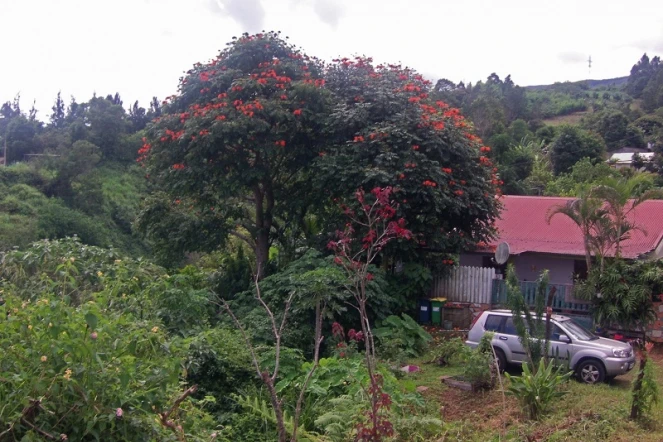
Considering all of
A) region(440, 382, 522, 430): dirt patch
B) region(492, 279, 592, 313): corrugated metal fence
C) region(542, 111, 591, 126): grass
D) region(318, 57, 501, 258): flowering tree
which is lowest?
region(440, 382, 522, 430): dirt patch

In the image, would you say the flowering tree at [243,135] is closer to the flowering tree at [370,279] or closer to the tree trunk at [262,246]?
the tree trunk at [262,246]

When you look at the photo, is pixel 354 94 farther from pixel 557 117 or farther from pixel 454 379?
pixel 557 117

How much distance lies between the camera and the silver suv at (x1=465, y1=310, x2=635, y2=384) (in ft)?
33.7

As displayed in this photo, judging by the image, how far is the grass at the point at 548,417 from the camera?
7.11m

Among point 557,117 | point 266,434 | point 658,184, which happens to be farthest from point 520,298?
point 557,117

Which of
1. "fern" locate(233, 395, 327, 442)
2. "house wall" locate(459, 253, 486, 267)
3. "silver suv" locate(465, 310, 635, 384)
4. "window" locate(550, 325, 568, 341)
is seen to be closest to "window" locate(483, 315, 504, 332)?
"silver suv" locate(465, 310, 635, 384)

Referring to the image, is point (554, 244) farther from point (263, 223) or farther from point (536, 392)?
point (536, 392)

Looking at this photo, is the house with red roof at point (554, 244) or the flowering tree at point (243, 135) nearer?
the flowering tree at point (243, 135)

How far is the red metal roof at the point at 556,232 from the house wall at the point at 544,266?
1.31ft

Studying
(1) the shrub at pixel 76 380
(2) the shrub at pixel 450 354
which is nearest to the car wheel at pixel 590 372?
(2) the shrub at pixel 450 354

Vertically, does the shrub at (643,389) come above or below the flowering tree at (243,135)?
below

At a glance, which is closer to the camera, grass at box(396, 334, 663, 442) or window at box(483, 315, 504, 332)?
grass at box(396, 334, 663, 442)

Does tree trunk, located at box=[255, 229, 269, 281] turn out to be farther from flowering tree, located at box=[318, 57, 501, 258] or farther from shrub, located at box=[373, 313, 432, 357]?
shrub, located at box=[373, 313, 432, 357]

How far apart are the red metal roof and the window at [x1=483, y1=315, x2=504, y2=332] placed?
4.90 m
